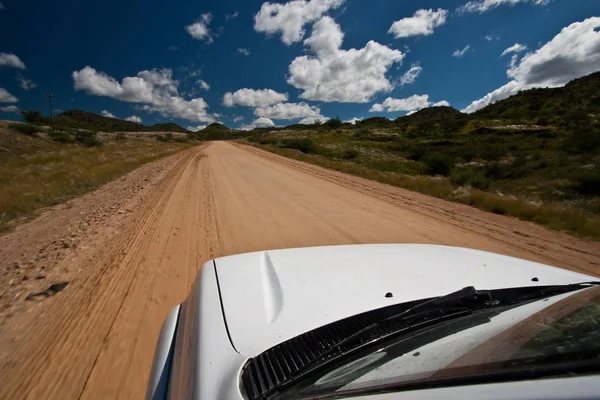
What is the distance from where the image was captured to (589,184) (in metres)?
10.9

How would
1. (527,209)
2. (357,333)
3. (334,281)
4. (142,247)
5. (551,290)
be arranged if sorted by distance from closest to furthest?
(357,333) → (551,290) → (334,281) → (142,247) → (527,209)

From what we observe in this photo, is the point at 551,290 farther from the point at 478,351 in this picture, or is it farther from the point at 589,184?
the point at 589,184

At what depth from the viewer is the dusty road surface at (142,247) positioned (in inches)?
97.0

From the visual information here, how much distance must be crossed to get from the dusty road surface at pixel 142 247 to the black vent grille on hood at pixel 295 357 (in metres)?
1.66

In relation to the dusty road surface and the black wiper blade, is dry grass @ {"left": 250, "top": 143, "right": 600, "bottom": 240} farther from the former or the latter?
the black wiper blade

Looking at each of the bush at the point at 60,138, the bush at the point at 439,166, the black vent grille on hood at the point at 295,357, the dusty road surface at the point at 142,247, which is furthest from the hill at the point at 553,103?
the bush at the point at 60,138

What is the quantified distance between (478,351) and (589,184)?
14.1m

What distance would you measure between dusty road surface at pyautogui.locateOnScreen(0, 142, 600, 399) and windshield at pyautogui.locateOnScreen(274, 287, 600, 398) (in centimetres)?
197

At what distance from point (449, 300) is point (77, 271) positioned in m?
4.50

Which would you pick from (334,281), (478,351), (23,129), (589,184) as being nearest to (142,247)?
(334,281)

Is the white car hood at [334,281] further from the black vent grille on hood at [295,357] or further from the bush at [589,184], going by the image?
the bush at [589,184]

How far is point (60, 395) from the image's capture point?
7.04 ft

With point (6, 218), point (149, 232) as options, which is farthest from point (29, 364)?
point (6, 218)

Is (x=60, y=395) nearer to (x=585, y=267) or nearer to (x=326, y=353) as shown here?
(x=326, y=353)
